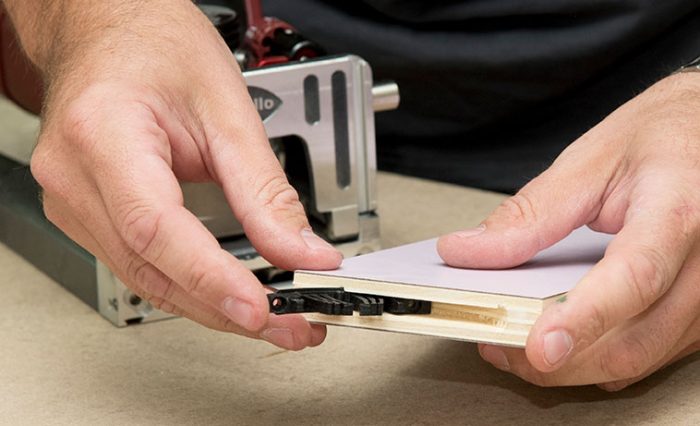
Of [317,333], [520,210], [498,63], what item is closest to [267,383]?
[317,333]

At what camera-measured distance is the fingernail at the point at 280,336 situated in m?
0.63

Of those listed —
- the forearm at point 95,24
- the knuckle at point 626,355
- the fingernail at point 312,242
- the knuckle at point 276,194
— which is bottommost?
the knuckle at point 626,355

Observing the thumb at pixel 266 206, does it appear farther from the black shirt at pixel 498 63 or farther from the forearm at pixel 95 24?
the black shirt at pixel 498 63

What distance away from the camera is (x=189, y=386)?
0.72 m

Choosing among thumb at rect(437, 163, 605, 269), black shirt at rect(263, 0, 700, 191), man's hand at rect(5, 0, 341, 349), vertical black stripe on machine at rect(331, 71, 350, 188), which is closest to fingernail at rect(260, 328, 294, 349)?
man's hand at rect(5, 0, 341, 349)

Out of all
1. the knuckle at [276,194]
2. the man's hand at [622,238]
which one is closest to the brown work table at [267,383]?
the man's hand at [622,238]

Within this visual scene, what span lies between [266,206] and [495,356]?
0.54ft

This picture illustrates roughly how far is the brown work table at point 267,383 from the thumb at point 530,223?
94 mm

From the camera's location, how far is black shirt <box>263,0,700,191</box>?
1011 millimetres

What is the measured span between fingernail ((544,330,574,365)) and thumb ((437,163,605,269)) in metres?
0.10

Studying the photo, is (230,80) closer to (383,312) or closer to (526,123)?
(383,312)

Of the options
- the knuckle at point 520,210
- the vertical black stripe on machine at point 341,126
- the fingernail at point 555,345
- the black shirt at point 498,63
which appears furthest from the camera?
the black shirt at point 498,63

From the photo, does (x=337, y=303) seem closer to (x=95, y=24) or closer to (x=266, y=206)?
(x=266, y=206)

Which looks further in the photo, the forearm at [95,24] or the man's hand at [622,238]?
the forearm at [95,24]
